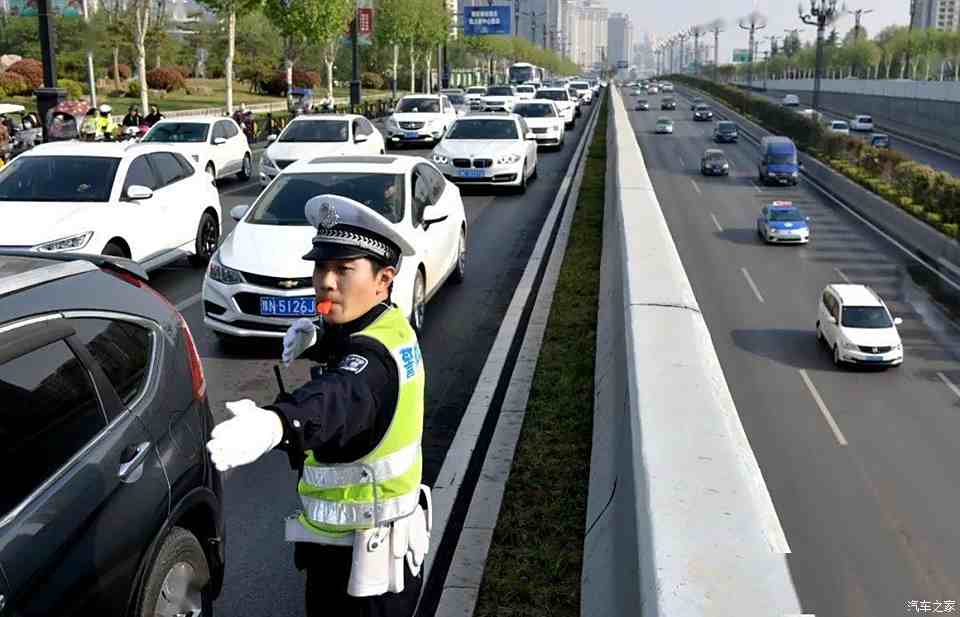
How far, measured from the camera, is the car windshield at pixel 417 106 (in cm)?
3416

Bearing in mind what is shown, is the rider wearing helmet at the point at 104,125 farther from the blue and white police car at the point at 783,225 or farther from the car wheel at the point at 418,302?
the blue and white police car at the point at 783,225

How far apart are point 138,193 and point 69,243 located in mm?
1127

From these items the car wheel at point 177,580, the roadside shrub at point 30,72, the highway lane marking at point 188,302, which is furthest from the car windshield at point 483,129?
the roadside shrub at point 30,72

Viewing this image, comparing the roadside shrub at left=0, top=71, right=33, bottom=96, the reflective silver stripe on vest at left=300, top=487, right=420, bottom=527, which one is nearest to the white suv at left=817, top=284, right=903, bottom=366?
the reflective silver stripe on vest at left=300, top=487, right=420, bottom=527

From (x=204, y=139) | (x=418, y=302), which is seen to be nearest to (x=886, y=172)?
(x=204, y=139)

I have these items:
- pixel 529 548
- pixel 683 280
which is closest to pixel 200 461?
pixel 529 548

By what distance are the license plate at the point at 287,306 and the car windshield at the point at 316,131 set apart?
13.7 m

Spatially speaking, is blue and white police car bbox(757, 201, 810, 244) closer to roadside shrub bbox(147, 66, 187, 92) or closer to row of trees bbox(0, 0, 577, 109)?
row of trees bbox(0, 0, 577, 109)

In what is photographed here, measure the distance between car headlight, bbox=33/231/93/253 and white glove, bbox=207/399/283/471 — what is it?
27.8 ft

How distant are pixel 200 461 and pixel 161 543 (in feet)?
1.79

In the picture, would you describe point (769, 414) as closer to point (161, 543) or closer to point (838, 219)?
point (161, 543)

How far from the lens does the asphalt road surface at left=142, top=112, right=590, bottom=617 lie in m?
5.20

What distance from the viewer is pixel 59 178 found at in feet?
38.0

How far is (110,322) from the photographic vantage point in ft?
12.8
